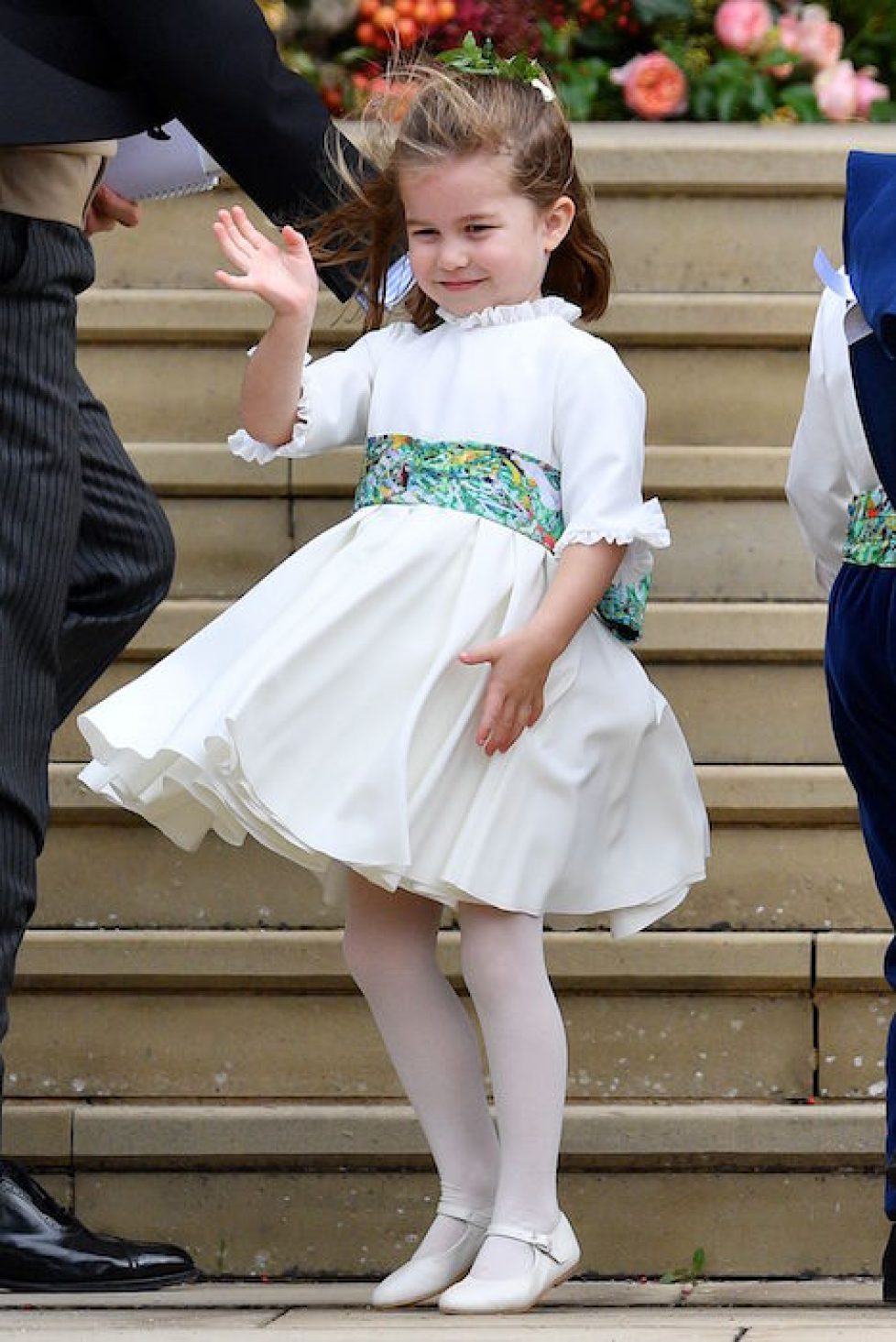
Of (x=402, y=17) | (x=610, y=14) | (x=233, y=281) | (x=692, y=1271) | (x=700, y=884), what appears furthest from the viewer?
(x=610, y=14)

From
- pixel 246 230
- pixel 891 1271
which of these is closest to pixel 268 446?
pixel 246 230

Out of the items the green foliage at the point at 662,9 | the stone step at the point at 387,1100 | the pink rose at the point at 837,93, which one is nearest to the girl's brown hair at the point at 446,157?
the stone step at the point at 387,1100

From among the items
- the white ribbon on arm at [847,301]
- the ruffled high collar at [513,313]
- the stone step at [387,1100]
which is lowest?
the stone step at [387,1100]

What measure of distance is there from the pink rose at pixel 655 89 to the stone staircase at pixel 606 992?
1.47 meters

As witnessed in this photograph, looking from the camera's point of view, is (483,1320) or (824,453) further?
(824,453)

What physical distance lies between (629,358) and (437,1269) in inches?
77.1

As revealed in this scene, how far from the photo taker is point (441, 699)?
2891mm

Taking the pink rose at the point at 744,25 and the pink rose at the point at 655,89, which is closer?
the pink rose at the point at 655,89

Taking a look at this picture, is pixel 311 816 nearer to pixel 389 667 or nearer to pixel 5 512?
pixel 389 667

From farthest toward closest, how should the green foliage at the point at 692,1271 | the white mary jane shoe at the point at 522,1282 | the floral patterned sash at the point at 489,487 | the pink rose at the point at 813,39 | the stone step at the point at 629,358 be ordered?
the pink rose at the point at 813,39 < the stone step at the point at 629,358 < the green foliage at the point at 692,1271 < the floral patterned sash at the point at 489,487 < the white mary jane shoe at the point at 522,1282

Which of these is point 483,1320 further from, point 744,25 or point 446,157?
point 744,25

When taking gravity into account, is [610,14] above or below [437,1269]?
above

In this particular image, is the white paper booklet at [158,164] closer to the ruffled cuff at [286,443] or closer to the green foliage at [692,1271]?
the ruffled cuff at [286,443]

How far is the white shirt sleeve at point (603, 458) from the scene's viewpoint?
2910 mm
